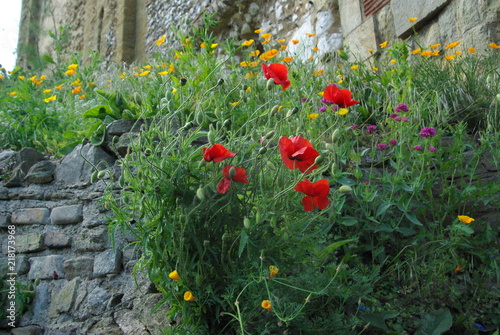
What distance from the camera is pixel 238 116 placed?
270 centimetres

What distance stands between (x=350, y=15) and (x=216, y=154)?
3415mm

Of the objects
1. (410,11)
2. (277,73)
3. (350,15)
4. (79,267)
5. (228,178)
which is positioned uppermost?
(350,15)

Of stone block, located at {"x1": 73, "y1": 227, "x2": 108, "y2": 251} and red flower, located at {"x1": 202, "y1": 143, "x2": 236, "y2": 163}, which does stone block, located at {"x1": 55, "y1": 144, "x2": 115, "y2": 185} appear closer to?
stone block, located at {"x1": 73, "y1": 227, "x2": 108, "y2": 251}

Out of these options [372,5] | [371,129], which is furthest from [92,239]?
[372,5]

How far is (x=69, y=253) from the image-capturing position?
254cm

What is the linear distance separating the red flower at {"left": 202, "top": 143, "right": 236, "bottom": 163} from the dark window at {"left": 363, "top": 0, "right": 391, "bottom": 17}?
3178 mm

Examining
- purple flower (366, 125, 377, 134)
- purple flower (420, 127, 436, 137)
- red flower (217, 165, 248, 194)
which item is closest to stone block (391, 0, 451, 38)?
purple flower (366, 125, 377, 134)

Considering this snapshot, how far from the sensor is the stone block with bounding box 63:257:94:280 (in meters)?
2.38

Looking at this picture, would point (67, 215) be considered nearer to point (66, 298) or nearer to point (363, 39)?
point (66, 298)

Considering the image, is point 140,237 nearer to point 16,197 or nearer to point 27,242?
point 27,242

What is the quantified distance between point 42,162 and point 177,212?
5.39 ft

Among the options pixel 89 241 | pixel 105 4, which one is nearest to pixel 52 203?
pixel 89 241

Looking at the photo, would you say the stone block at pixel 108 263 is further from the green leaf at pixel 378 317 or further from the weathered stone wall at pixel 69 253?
the green leaf at pixel 378 317

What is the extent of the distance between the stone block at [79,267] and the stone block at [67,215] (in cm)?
26
